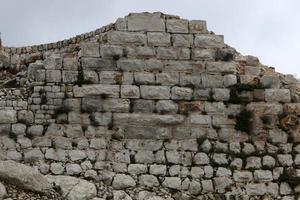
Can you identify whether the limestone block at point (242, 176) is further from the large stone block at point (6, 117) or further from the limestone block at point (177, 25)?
the large stone block at point (6, 117)

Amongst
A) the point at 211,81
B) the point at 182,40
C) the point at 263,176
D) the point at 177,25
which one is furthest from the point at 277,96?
the point at 177,25

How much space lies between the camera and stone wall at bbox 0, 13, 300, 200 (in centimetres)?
1125

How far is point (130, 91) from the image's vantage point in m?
11.6

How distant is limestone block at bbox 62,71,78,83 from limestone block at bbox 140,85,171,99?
3.75ft

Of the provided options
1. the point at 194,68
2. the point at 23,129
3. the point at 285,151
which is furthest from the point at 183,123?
the point at 23,129

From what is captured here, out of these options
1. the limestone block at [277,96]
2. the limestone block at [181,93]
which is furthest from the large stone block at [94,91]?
the limestone block at [277,96]

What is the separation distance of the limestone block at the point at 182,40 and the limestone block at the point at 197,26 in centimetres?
13

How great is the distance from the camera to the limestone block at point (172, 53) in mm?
11906

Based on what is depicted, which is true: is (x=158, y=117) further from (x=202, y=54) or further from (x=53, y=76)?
(x=53, y=76)

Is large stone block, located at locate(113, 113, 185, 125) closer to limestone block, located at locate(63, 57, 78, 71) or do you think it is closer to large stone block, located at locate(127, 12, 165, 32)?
limestone block, located at locate(63, 57, 78, 71)

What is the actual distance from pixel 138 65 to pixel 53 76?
1.47m

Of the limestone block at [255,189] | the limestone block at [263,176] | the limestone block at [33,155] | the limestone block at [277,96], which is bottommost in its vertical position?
the limestone block at [255,189]

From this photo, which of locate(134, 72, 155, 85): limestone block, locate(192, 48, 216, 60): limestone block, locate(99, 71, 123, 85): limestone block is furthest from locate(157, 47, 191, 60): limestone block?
locate(99, 71, 123, 85): limestone block

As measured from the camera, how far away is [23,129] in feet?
37.0
